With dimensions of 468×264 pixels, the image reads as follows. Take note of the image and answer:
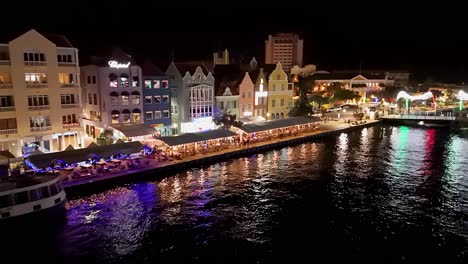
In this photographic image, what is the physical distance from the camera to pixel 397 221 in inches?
1388

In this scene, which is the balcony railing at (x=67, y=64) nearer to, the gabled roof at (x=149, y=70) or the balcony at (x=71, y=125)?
the balcony at (x=71, y=125)

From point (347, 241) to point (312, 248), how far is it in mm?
3187

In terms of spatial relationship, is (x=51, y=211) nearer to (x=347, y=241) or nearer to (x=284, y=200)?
(x=284, y=200)

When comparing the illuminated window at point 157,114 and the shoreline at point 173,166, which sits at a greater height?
the illuminated window at point 157,114

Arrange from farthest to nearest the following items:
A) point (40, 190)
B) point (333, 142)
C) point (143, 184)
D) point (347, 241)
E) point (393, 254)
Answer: point (333, 142)
point (143, 184)
point (40, 190)
point (347, 241)
point (393, 254)

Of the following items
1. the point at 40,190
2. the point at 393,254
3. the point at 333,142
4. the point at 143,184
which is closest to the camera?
Result: the point at 393,254

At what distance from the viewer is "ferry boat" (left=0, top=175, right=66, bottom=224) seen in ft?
105

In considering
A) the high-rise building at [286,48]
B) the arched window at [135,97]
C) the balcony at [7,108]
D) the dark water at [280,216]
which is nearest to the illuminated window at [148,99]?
the arched window at [135,97]

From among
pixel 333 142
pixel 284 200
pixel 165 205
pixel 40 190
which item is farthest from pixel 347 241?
pixel 333 142

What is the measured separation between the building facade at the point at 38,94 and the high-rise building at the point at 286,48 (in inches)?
6012

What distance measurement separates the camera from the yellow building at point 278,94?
83750 mm

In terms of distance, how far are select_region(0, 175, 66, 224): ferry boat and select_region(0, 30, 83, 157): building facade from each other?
15508 mm

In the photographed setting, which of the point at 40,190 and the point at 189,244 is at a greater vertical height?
the point at 40,190

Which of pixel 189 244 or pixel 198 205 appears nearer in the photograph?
pixel 189 244
